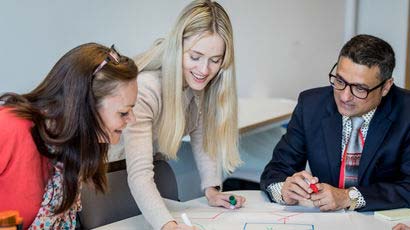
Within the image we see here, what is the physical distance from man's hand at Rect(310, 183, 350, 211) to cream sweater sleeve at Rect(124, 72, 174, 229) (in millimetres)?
528

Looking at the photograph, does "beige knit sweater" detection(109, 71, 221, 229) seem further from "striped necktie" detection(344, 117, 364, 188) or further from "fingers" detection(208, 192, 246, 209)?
"striped necktie" detection(344, 117, 364, 188)

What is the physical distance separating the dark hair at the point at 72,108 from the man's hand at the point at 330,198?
30.3 inches

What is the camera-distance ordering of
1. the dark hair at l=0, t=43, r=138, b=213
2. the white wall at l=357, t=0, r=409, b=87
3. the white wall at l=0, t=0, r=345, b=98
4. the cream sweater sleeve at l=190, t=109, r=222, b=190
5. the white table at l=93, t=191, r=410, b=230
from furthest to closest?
the white wall at l=357, t=0, r=409, b=87, the white wall at l=0, t=0, r=345, b=98, the cream sweater sleeve at l=190, t=109, r=222, b=190, the white table at l=93, t=191, r=410, b=230, the dark hair at l=0, t=43, r=138, b=213

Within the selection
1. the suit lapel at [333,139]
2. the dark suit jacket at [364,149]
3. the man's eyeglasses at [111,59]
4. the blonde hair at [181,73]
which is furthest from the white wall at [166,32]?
the suit lapel at [333,139]

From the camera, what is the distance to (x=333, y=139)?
2.13 m

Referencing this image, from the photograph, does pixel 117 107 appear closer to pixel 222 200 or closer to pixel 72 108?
pixel 72 108

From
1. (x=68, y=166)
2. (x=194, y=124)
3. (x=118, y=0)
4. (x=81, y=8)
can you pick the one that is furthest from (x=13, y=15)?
(x=68, y=166)

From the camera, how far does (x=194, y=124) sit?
82.1 inches

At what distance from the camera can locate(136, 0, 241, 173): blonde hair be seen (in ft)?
6.04

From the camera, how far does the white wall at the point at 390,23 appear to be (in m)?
5.07

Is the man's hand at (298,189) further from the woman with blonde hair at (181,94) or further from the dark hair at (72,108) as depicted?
the dark hair at (72,108)

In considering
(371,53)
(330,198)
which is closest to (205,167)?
(330,198)

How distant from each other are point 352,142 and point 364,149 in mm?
64

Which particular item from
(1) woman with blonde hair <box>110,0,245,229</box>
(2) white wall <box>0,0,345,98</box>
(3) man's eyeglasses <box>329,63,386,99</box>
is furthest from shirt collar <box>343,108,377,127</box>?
(2) white wall <box>0,0,345,98</box>
